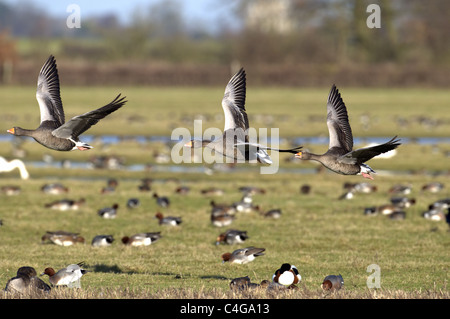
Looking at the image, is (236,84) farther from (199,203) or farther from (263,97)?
(263,97)

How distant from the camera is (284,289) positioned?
1084cm

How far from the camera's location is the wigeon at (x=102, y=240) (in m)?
15.4

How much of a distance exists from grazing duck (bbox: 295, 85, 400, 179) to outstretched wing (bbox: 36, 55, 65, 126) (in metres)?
3.81

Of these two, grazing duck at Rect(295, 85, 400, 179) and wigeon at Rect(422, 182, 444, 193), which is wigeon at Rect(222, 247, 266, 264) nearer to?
grazing duck at Rect(295, 85, 400, 179)

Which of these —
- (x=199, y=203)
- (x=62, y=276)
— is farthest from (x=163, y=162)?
(x=62, y=276)

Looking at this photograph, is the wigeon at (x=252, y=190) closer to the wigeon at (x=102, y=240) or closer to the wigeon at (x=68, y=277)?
the wigeon at (x=102, y=240)

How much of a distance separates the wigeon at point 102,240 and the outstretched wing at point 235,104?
3258 mm

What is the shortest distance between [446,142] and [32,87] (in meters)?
42.4

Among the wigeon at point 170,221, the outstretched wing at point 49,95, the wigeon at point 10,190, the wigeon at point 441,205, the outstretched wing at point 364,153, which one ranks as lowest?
the wigeon at point 170,221

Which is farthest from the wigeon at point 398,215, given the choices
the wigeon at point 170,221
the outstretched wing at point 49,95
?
the outstretched wing at point 49,95

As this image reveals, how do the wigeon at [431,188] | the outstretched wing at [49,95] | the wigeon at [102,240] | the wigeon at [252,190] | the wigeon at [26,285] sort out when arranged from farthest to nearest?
the wigeon at [431,188] → the wigeon at [252,190] → the wigeon at [102,240] → the outstretched wing at [49,95] → the wigeon at [26,285]

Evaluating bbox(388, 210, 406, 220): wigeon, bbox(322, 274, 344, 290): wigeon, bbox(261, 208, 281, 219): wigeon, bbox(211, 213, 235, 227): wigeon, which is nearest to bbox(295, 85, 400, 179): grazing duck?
bbox(322, 274, 344, 290): wigeon

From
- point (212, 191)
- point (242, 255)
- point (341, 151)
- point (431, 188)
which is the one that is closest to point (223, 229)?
point (242, 255)

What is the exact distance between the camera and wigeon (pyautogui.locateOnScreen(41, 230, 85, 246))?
1538 centimetres
